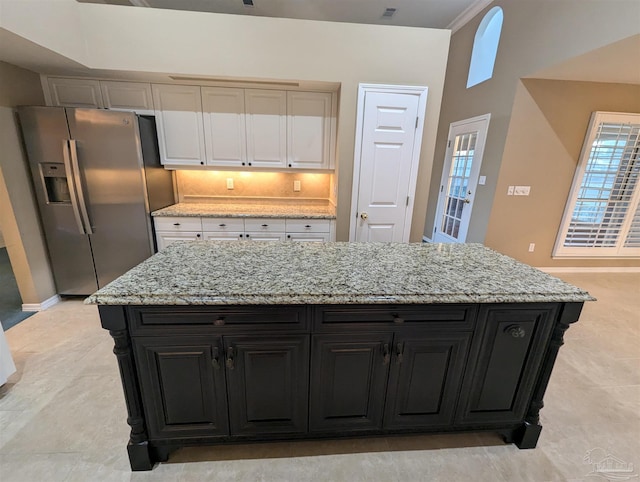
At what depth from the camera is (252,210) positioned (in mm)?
3240

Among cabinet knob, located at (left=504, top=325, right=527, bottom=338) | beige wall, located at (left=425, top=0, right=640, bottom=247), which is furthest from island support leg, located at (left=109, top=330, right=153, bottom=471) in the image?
beige wall, located at (left=425, top=0, right=640, bottom=247)

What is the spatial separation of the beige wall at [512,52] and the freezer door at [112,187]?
13.5ft

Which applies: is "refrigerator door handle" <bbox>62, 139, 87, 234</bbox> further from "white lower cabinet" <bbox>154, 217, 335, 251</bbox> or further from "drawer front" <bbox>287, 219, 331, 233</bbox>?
"drawer front" <bbox>287, 219, 331, 233</bbox>

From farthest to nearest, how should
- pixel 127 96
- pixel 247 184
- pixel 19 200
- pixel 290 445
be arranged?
pixel 247 184 → pixel 127 96 → pixel 19 200 → pixel 290 445

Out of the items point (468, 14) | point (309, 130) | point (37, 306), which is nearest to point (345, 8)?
point (468, 14)

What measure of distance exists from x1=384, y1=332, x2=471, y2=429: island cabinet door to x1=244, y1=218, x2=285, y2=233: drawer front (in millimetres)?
2048

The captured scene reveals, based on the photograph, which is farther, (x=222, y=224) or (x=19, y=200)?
(x=222, y=224)

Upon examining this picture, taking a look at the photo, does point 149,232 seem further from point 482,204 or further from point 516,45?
point 516,45

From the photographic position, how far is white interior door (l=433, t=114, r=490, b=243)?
159 inches

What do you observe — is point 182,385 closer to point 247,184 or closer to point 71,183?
point 71,183

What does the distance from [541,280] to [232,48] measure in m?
3.05

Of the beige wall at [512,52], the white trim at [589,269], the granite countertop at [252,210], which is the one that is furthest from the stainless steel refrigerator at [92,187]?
the white trim at [589,269]

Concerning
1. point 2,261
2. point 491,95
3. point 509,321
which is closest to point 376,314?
point 509,321

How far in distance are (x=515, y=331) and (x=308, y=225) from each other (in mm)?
2155
